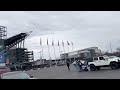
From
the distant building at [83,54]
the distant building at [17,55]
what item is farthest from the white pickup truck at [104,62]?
the distant building at [17,55]

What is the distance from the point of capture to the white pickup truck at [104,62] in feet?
81.3

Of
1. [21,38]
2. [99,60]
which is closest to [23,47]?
[21,38]

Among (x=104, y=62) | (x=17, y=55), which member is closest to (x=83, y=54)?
(x=17, y=55)

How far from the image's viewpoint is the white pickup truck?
81.3 ft

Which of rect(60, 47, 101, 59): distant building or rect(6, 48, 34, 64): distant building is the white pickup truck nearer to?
rect(60, 47, 101, 59): distant building

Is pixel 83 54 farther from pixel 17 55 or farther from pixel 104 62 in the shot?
pixel 104 62

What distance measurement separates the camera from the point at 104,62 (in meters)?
25.7

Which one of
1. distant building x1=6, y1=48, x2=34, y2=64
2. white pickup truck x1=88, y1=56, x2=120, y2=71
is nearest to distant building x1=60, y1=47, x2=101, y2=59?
distant building x1=6, y1=48, x2=34, y2=64
